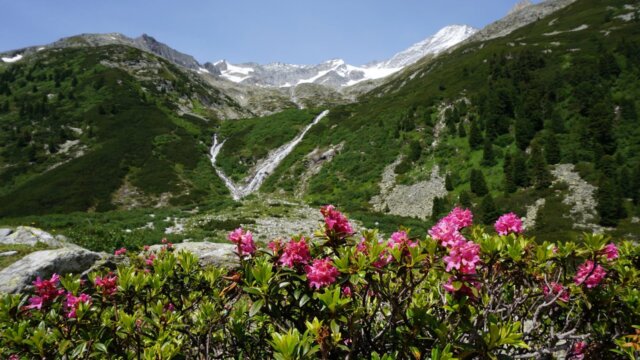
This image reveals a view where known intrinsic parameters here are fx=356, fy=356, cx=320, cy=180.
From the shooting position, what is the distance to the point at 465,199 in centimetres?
2886

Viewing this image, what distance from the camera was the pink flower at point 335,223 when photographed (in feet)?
11.2

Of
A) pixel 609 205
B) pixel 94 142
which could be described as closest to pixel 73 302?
pixel 609 205

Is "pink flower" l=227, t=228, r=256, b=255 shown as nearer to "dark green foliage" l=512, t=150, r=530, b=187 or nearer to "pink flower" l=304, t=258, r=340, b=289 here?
"pink flower" l=304, t=258, r=340, b=289

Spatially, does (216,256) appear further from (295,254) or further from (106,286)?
(295,254)

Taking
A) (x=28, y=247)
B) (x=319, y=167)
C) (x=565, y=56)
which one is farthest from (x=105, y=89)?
(x=565, y=56)

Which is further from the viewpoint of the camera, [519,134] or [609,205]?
[519,134]

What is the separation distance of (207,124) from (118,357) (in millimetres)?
77699

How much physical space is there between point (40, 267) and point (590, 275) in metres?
11.5

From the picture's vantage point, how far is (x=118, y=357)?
339 cm

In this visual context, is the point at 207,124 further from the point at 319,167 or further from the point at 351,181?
the point at 351,181

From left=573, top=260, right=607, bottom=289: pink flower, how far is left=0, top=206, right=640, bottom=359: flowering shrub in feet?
0.05

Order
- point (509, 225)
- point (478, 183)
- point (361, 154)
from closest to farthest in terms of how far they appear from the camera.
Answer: point (509, 225), point (478, 183), point (361, 154)

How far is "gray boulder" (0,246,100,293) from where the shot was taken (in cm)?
858

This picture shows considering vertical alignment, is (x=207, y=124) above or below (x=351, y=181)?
above
